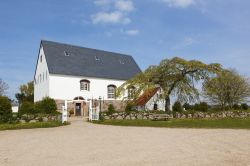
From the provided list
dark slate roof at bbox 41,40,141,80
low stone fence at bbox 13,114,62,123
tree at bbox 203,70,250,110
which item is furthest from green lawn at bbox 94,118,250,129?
tree at bbox 203,70,250,110

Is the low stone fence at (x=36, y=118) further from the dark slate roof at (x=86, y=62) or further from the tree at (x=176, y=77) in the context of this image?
the dark slate roof at (x=86, y=62)

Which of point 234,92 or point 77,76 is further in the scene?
point 234,92

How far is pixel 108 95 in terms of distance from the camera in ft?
154

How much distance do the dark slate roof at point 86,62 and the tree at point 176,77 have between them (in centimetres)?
1151

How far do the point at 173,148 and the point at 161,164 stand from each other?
9.35 ft

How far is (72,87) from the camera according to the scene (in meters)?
43.2

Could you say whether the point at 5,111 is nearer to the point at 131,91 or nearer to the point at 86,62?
the point at 131,91

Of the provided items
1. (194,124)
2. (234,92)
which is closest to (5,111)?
(194,124)

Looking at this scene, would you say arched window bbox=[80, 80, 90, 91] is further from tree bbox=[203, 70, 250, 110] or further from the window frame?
tree bbox=[203, 70, 250, 110]

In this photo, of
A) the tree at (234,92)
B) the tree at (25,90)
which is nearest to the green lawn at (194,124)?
the tree at (234,92)

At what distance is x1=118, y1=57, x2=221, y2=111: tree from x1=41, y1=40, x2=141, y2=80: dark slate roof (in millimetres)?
11509

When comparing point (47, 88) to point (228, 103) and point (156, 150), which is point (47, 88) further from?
point (156, 150)

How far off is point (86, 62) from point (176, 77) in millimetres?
17065

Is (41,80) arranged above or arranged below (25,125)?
above
